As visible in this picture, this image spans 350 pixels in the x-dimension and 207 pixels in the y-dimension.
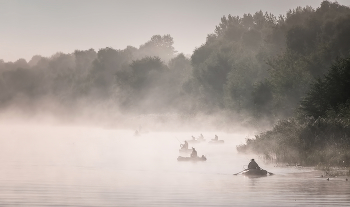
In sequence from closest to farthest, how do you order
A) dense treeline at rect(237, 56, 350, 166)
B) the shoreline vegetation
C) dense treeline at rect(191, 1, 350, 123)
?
dense treeline at rect(237, 56, 350, 166) → the shoreline vegetation → dense treeline at rect(191, 1, 350, 123)

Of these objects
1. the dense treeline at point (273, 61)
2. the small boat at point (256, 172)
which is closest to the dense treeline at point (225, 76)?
the dense treeline at point (273, 61)

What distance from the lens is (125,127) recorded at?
452 feet

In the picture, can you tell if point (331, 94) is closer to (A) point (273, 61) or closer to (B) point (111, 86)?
(A) point (273, 61)

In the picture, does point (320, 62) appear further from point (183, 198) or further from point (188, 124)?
point (183, 198)

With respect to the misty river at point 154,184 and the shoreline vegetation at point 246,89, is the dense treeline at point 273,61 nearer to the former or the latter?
the shoreline vegetation at point 246,89

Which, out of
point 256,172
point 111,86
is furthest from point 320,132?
point 111,86

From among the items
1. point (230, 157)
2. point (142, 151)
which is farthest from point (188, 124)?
point (230, 157)

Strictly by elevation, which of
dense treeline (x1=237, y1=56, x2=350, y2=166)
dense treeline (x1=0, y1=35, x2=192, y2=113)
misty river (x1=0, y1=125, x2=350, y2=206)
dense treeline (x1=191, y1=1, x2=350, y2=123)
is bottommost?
misty river (x1=0, y1=125, x2=350, y2=206)

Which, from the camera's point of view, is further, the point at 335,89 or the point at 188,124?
the point at 188,124

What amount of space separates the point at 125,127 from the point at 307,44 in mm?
48679

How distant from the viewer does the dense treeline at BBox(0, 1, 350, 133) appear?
91.4 m

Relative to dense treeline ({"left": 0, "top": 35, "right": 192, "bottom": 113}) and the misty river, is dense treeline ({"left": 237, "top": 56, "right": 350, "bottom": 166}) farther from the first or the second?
dense treeline ({"left": 0, "top": 35, "right": 192, "bottom": 113})

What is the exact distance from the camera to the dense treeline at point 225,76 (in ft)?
300

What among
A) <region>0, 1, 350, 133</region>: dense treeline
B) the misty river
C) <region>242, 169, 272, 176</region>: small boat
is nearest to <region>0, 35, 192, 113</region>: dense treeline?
<region>0, 1, 350, 133</region>: dense treeline
